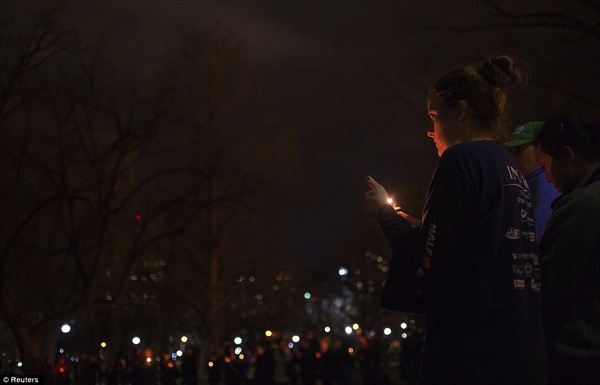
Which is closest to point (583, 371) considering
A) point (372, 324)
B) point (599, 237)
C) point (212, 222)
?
point (599, 237)

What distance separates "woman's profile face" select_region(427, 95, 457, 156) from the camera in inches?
109

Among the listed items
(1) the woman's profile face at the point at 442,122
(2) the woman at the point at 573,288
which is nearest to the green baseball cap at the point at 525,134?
(2) the woman at the point at 573,288

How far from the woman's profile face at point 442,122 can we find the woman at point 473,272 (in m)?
0.14

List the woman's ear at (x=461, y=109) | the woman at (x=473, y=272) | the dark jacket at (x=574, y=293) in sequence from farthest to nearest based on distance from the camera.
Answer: the dark jacket at (x=574, y=293)
the woman's ear at (x=461, y=109)
the woman at (x=473, y=272)

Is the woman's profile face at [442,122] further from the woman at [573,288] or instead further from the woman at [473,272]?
the woman at [573,288]

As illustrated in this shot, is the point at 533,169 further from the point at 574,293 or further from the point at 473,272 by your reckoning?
the point at 473,272

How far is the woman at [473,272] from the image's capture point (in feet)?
7.79

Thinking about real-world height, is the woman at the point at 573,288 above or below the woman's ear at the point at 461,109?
below

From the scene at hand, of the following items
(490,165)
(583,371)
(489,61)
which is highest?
(489,61)

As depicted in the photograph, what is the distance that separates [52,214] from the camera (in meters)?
24.0

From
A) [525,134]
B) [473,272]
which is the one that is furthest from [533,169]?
[473,272]

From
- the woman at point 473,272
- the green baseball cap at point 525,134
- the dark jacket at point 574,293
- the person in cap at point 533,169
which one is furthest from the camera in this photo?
the green baseball cap at point 525,134

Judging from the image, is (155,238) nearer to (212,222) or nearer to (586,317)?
(212,222)

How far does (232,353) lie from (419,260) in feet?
Answer: 74.0
